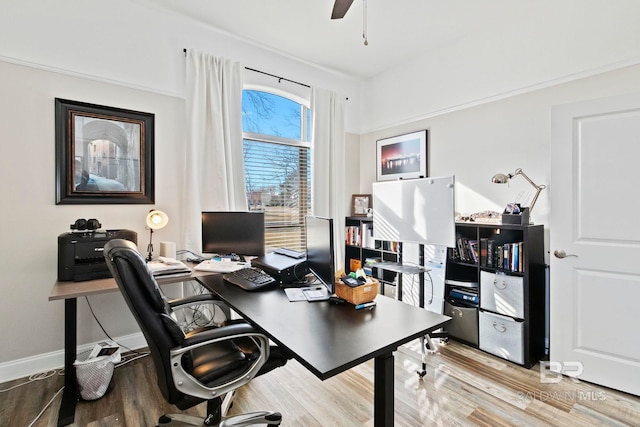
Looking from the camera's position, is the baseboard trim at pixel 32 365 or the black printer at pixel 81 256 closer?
the black printer at pixel 81 256

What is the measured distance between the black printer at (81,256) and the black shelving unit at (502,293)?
2.85 m

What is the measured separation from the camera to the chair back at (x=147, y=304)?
3.78ft

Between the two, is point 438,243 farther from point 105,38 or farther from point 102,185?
point 105,38

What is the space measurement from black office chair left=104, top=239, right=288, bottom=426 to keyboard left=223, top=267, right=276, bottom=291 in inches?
13.5

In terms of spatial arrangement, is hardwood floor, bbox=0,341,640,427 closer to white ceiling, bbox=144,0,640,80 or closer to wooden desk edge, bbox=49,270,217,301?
wooden desk edge, bbox=49,270,217,301

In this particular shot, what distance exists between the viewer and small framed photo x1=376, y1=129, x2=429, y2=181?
3529 millimetres

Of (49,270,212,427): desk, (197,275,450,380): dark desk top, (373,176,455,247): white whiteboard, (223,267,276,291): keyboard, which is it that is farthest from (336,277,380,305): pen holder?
(49,270,212,427): desk

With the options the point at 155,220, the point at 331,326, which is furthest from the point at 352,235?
the point at 331,326

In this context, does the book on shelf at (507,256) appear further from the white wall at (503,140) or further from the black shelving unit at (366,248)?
the black shelving unit at (366,248)

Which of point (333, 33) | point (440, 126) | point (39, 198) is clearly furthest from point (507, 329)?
point (39, 198)

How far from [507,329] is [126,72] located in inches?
148

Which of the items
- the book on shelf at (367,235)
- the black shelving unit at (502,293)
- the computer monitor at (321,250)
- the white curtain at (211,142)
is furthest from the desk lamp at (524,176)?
the white curtain at (211,142)

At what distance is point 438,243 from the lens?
2.64 meters

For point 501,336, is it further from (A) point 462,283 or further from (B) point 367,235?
(B) point 367,235
